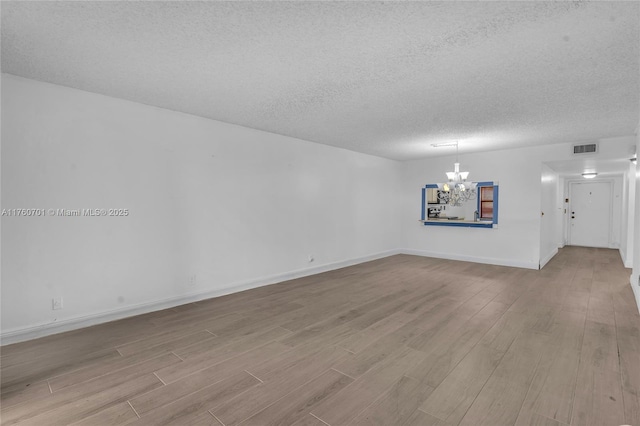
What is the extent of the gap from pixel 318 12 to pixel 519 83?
7.75 feet

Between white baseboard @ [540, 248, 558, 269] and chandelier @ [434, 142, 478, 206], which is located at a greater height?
chandelier @ [434, 142, 478, 206]

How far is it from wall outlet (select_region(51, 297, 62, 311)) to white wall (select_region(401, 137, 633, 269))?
7452 mm

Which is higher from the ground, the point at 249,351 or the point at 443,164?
the point at 443,164

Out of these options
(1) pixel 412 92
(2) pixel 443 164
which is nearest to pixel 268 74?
(1) pixel 412 92

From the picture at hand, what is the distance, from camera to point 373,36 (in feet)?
7.42

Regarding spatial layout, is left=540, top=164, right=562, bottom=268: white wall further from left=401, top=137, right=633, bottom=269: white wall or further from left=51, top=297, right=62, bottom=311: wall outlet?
left=51, top=297, right=62, bottom=311: wall outlet

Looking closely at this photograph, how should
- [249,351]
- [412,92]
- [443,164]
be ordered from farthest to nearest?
1. [443,164]
2. [412,92]
3. [249,351]

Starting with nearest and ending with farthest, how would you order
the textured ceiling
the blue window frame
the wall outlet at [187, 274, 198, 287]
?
1. the textured ceiling
2. the wall outlet at [187, 274, 198, 287]
3. the blue window frame

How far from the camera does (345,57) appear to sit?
8.53ft

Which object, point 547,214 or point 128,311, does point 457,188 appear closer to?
point 547,214

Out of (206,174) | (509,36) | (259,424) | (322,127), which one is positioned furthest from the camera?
(322,127)

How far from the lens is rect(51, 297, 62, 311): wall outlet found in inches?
127

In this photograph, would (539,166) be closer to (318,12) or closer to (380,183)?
A: (380,183)

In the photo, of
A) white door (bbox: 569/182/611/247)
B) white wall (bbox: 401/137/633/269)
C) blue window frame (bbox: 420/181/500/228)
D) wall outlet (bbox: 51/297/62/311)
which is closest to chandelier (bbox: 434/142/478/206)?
blue window frame (bbox: 420/181/500/228)
